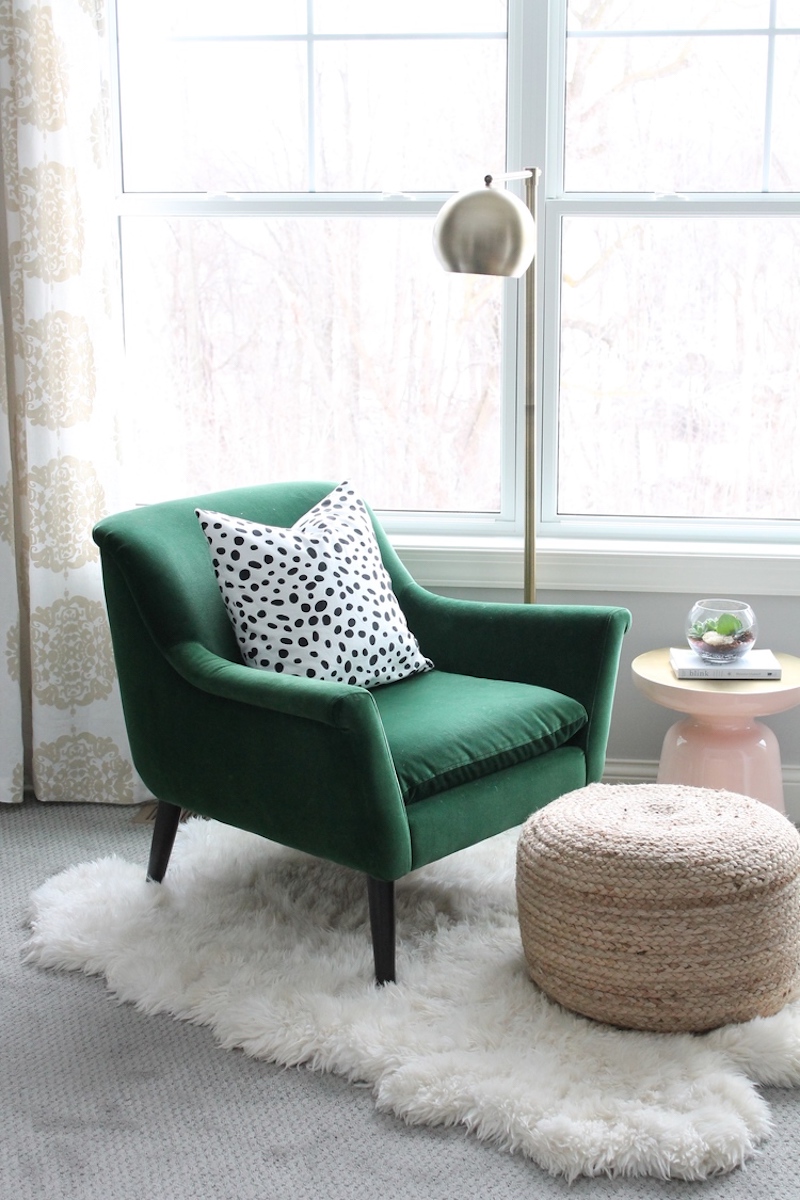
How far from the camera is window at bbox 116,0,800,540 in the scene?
293cm

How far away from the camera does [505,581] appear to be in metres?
3.03

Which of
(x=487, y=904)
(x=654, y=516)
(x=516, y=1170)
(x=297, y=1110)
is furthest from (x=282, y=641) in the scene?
(x=654, y=516)

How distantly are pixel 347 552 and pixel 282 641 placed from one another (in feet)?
0.83

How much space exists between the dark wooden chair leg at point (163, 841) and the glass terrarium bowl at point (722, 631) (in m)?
1.20

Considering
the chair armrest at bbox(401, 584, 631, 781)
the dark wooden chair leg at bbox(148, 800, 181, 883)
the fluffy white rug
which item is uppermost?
the chair armrest at bbox(401, 584, 631, 781)

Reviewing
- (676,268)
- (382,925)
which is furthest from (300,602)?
(676,268)

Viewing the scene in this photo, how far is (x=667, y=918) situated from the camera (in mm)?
1880

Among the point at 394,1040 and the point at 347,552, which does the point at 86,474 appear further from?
the point at 394,1040

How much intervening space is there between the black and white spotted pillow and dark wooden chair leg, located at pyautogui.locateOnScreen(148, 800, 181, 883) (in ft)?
1.38

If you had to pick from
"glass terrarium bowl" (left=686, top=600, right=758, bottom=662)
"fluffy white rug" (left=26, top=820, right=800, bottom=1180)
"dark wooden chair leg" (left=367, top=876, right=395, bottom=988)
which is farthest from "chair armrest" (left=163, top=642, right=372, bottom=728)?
"glass terrarium bowl" (left=686, top=600, right=758, bottom=662)

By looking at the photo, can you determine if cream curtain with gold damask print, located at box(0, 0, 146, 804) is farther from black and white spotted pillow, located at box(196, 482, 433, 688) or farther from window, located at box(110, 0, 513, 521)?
black and white spotted pillow, located at box(196, 482, 433, 688)

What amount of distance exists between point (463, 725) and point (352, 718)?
1.01 feet

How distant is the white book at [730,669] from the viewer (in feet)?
8.54

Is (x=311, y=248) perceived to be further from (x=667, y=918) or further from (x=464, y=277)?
(x=667, y=918)
